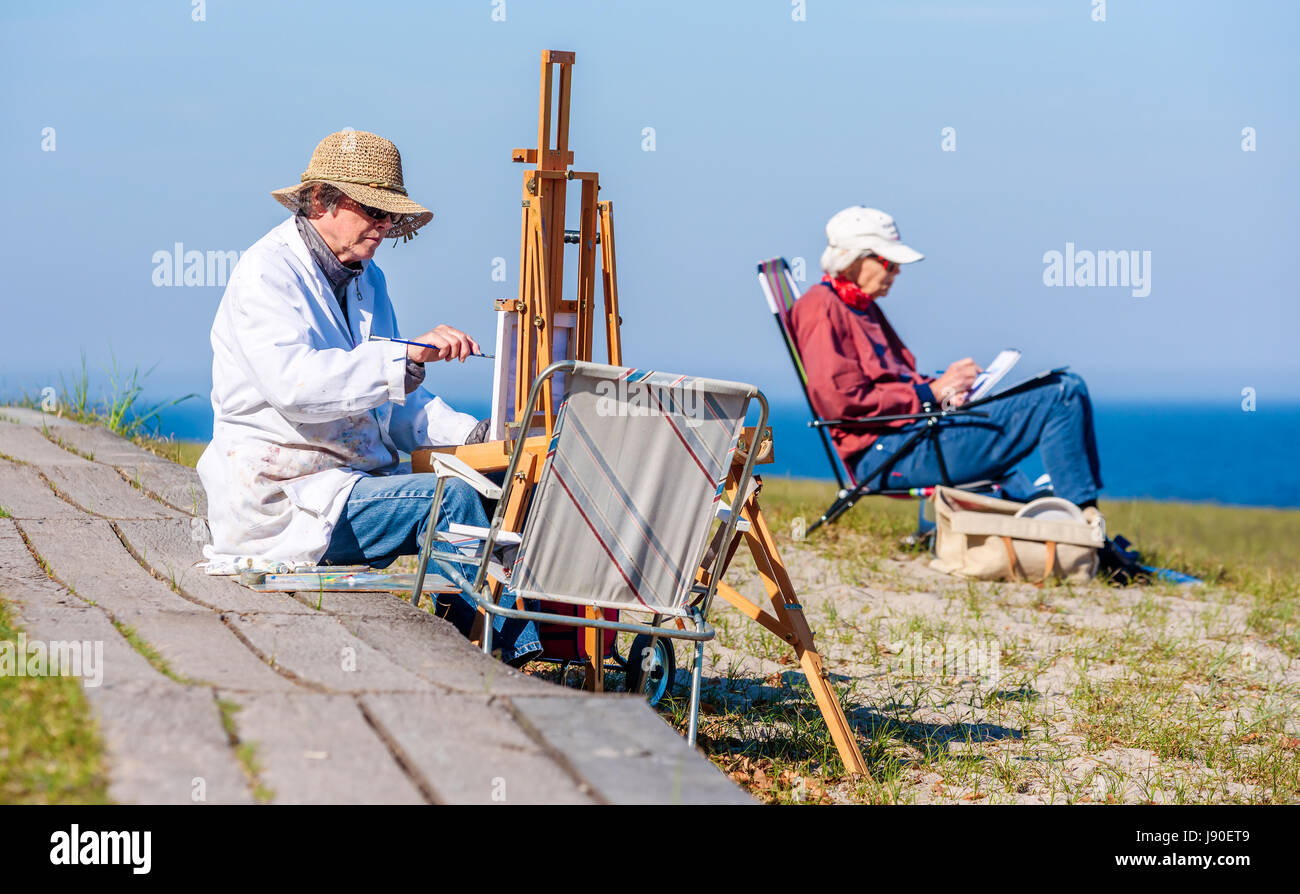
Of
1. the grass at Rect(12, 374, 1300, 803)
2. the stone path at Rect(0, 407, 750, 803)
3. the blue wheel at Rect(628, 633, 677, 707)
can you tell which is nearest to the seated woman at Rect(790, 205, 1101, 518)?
the grass at Rect(12, 374, 1300, 803)

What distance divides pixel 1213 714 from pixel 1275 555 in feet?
20.7

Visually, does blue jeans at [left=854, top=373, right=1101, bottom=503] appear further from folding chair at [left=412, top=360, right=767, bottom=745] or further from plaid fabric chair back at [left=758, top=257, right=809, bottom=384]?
folding chair at [left=412, top=360, right=767, bottom=745]

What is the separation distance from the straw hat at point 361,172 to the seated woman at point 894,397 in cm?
350

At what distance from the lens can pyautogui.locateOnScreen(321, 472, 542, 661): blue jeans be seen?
3.86m

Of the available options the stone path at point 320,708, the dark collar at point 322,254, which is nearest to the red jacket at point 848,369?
the dark collar at point 322,254

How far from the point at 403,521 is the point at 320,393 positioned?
17.3 inches

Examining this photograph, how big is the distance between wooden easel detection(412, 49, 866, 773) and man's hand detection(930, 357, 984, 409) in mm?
3384

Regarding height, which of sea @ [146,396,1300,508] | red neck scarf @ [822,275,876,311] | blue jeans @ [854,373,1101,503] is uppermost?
red neck scarf @ [822,275,876,311]

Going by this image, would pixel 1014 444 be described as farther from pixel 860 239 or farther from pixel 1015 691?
pixel 1015 691

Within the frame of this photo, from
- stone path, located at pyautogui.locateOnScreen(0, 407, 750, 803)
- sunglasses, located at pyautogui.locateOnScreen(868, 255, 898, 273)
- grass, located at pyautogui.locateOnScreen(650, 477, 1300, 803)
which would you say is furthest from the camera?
sunglasses, located at pyautogui.locateOnScreen(868, 255, 898, 273)

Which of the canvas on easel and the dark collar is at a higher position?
the dark collar

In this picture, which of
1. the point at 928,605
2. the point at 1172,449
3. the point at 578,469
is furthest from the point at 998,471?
the point at 1172,449

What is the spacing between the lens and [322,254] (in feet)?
13.5

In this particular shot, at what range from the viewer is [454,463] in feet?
11.5
